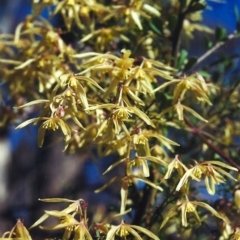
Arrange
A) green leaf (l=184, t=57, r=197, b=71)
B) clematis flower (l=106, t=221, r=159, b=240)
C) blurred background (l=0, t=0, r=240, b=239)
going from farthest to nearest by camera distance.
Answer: blurred background (l=0, t=0, r=240, b=239) < green leaf (l=184, t=57, r=197, b=71) < clematis flower (l=106, t=221, r=159, b=240)

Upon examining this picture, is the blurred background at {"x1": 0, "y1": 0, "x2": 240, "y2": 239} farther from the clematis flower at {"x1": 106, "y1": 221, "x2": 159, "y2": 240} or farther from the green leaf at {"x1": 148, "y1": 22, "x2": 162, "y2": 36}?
the clematis flower at {"x1": 106, "y1": 221, "x2": 159, "y2": 240}

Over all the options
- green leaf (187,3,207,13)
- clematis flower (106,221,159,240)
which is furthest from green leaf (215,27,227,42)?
clematis flower (106,221,159,240)

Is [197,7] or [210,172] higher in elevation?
[197,7]

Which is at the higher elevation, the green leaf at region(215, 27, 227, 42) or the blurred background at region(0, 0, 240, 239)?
the green leaf at region(215, 27, 227, 42)

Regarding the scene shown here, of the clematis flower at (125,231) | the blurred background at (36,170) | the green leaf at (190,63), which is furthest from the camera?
the blurred background at (36,170)

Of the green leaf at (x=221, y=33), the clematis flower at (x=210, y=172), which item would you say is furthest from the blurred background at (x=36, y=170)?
the clematis flower at (x=210, y=172)

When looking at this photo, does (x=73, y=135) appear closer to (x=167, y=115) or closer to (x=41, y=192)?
(x=167, y=115)

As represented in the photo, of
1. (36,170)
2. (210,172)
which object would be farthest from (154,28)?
(36,170)

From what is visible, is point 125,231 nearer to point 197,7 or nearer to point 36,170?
point 197,7

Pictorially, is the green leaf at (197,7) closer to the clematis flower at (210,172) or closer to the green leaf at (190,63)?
the green leaf at (190,63)
